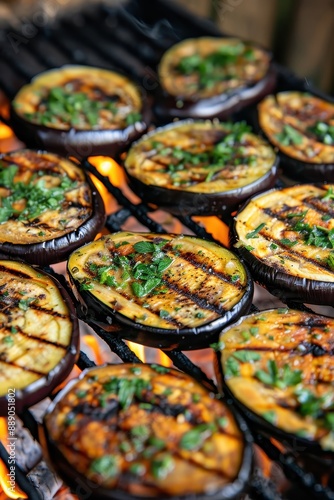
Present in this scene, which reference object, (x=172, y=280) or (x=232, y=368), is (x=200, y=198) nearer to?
(x=172, y=280)

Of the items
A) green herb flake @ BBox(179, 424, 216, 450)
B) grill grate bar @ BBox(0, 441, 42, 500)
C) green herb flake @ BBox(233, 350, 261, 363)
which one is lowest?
A: grill grate bar @ BBox(0, 441, 42, 500)

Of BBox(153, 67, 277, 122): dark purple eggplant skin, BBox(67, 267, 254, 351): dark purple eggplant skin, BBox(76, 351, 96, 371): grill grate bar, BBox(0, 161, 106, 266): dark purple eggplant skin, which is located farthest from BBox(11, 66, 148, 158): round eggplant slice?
BBox(76, 351, 96, 371): grill grate bar

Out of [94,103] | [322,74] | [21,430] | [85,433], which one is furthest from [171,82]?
[85,433]

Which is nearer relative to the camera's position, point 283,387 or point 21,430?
point 283,387

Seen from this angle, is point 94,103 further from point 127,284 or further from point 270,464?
point 270,464

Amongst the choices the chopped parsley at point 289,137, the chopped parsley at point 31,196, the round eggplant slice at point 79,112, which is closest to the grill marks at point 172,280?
the chopped parsley at point 31,196

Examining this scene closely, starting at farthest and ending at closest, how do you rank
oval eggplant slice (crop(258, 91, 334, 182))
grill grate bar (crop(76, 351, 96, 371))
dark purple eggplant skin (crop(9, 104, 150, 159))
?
dark purple eggplant skin (crop(9, 104, 150, 159)) < oval eggplant slice (crop(258, 91, 334, 182)) < grill grate bar (crop(76, 351, 96, 371))

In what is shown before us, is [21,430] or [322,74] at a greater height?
[322,74]

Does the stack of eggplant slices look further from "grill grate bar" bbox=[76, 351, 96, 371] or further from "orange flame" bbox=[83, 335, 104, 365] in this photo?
"orange flame" bbox=[83, 335, 104, 365]
